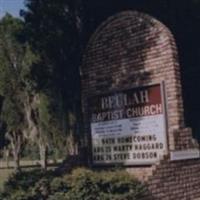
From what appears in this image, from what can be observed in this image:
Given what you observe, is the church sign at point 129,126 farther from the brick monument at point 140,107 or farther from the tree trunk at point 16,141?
the tree trunk at point 16,141

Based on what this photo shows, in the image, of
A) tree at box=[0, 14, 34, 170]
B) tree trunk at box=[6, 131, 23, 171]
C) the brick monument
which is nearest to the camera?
the brick monument

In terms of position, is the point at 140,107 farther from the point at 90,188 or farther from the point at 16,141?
the point at 16,141

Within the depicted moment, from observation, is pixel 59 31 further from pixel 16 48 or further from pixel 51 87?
pixel 16 48

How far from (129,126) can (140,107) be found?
0.57 meters

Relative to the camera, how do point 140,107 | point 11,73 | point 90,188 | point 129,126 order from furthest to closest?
1. point 11,73
2. point 129,126
3. point 140,107
4. point 90,188

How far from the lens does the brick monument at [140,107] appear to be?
12.0 meters

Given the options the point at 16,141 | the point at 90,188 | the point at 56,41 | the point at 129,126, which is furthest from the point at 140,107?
the point at 16,141

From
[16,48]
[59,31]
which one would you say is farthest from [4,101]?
[59,31]

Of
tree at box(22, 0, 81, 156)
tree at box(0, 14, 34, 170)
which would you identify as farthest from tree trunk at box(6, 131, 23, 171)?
tree at box(22, 0, 81, 156)

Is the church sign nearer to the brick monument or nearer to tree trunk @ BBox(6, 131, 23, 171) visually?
the brick monument

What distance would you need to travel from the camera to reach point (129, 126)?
13.1m

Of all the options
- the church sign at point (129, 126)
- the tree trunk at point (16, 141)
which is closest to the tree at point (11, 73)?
the tree trunk at point (16, 141)

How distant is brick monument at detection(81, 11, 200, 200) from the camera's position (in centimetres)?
1203

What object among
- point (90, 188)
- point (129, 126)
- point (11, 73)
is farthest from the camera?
point (11, 73)
